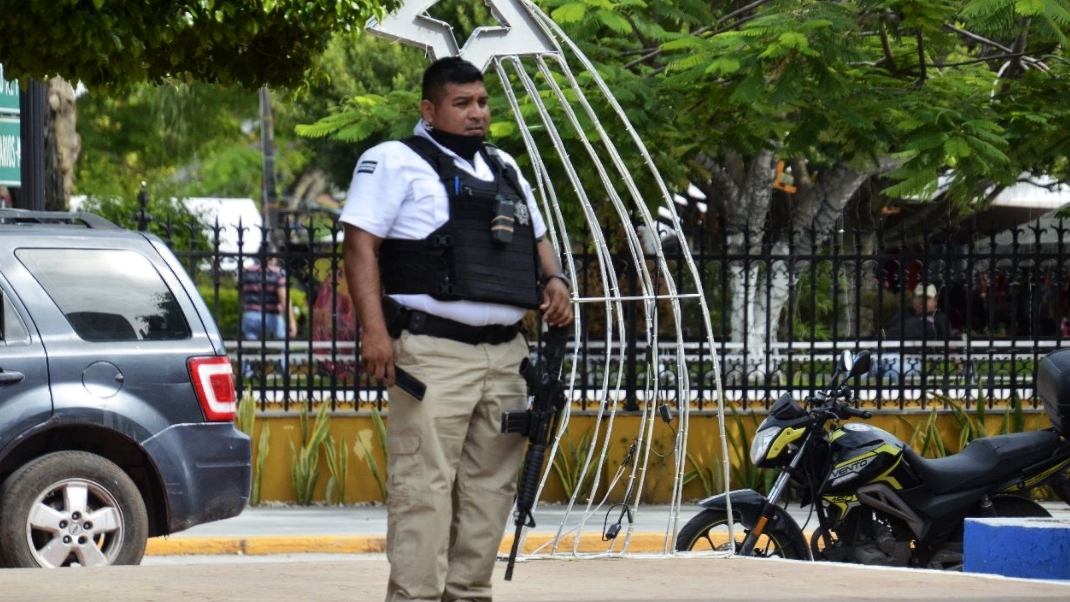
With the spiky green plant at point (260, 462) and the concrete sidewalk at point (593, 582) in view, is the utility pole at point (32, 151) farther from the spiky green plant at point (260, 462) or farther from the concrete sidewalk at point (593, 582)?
the concrete sidewalk at point (593, 582)

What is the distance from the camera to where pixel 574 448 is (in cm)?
1147

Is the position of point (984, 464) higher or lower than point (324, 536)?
higher

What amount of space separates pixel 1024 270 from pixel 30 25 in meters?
8.10

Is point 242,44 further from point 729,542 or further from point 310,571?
point 729,542

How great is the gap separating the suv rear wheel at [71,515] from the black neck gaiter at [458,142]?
9.71 ft

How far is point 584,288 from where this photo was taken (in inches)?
440

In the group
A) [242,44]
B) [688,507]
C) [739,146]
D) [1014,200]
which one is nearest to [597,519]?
[688,507]

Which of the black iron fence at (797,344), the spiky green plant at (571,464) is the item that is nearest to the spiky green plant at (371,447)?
the black iron fence at (797,344)

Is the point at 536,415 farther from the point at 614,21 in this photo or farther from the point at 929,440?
the point at 929,440

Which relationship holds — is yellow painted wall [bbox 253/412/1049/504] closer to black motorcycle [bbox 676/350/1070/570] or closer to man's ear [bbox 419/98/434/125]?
black motorcycle [bbox 676/350/1070/570]

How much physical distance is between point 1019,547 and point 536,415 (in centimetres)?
264

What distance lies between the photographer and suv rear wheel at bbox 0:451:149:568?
7266 mm

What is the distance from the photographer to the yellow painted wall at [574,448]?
37.5 ft

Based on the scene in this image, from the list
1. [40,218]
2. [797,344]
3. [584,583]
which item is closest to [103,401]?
[40,218]
